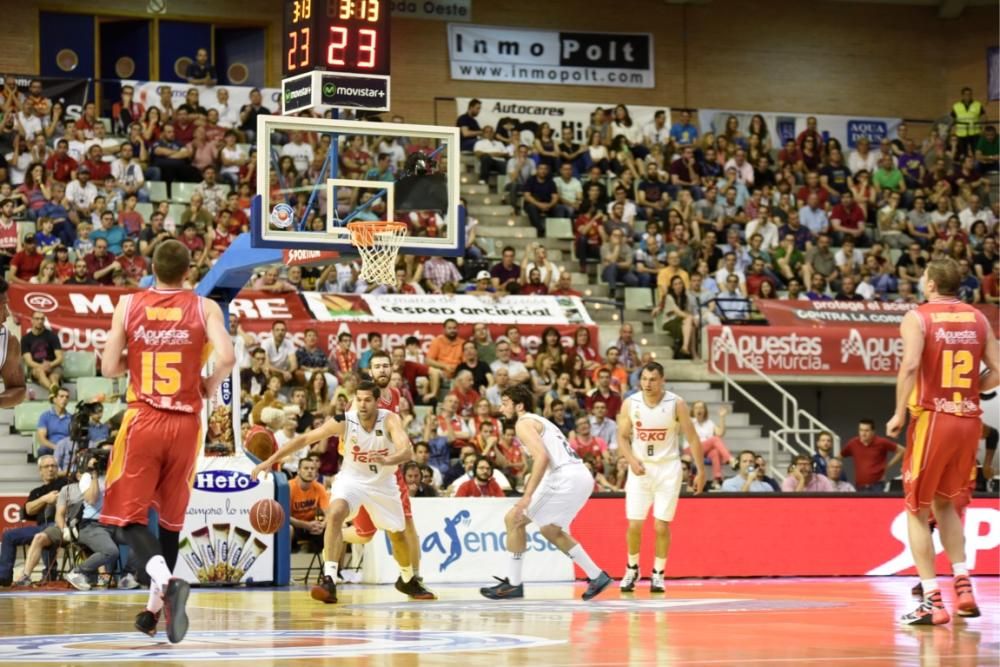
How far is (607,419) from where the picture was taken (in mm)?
23312

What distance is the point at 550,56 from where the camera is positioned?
33938 millimetres

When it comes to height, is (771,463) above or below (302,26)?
below

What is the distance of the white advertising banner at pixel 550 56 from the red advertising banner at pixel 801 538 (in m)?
15.4

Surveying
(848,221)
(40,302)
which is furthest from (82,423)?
(848,221)

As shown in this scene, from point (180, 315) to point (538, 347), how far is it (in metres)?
15.3

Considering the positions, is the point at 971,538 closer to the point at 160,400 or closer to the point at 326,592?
the point at 326,592

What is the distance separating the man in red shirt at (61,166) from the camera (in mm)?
25625

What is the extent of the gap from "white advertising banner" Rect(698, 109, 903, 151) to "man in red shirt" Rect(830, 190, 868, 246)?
324cm

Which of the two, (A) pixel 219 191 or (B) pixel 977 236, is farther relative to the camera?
(B) pixel 977 236

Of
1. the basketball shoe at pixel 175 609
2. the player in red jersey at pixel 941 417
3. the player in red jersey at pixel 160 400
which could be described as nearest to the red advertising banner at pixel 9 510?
the player in red jersey at pixel 160 400

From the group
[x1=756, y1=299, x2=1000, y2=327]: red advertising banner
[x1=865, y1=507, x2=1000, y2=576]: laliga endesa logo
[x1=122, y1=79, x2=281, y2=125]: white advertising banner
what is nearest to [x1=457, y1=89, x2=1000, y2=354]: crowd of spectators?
[x1=756, y1=299, x2=1000, y2=327]: red advertising banner

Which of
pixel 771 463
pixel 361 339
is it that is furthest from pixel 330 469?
pixel 771 463

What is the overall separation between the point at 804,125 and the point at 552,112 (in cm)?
532

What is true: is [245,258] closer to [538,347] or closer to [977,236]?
[538,347]
